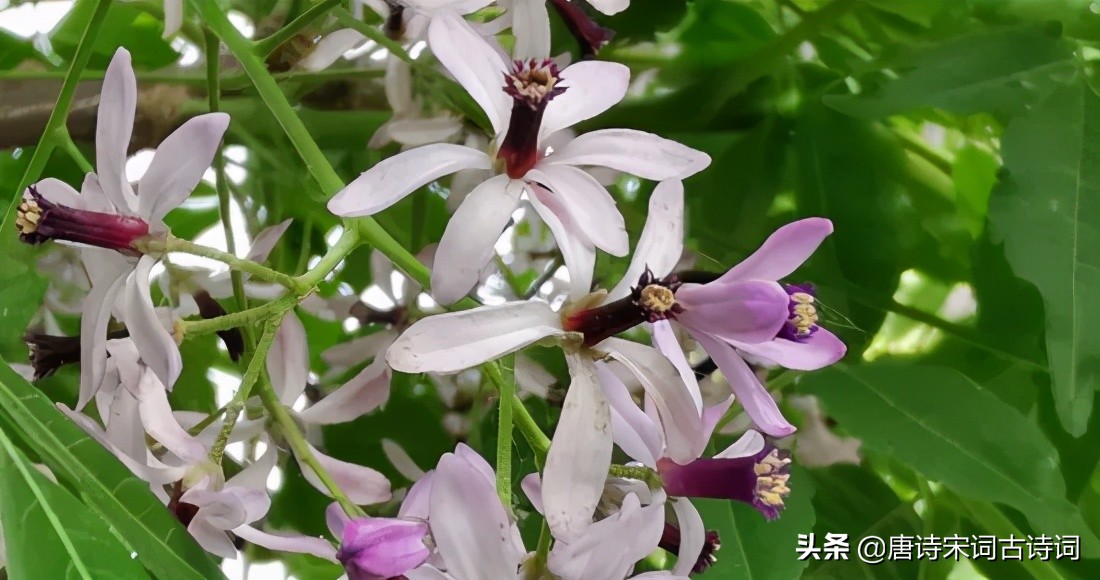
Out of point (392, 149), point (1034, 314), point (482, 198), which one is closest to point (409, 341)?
point (482, 198)

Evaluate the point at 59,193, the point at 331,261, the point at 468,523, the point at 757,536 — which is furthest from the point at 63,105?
the point at 757,536

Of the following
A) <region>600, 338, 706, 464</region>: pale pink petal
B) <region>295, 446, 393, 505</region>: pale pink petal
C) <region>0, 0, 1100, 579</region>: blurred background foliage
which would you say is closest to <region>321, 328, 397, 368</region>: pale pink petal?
<region>0, 0, 1100, 579</region>: blurred background foliage

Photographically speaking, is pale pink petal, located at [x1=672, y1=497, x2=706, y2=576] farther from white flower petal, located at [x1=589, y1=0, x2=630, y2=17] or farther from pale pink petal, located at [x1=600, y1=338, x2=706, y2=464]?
white flower petal, located at [x1=589, y1=0, x2=630, y2=17]

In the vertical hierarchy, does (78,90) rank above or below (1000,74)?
above

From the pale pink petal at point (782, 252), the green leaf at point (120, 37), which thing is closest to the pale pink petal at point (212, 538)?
the pale pink petal at point (782, 252)

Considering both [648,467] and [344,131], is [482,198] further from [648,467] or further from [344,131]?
[344,131]

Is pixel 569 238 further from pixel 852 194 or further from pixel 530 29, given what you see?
pixel 852 194
